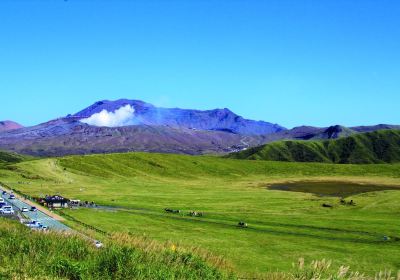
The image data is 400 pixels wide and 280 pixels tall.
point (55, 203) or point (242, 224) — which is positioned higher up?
point (55, 203)

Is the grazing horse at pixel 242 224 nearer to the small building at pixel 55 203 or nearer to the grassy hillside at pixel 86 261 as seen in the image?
the small building at pixel 55 203

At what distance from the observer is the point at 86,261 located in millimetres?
25312

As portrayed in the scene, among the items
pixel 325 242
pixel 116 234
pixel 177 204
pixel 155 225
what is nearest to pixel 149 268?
pixel 116 234

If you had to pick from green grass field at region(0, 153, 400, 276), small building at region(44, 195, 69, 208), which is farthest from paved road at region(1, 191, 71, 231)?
green grass field at region(0, 153, 400, 276)

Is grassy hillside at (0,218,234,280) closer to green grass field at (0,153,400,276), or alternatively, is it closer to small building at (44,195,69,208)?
green grass field at (0,153,400,276)

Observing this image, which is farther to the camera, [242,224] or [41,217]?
[242,224]

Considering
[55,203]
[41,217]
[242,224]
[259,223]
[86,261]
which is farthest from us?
[55,203]

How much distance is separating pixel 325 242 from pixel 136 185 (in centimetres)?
12685

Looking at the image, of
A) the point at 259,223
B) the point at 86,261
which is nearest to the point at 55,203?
the point at 259,223

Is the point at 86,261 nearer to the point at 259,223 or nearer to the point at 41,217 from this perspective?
the point at 41,217

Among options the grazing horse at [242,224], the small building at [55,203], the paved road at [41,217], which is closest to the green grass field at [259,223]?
the grazing horse at [242,224]

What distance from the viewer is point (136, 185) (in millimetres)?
198625

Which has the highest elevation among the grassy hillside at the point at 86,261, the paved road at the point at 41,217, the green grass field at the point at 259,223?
the grassy hillside at the point at 86,261

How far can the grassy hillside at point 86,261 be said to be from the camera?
22.2 meters
